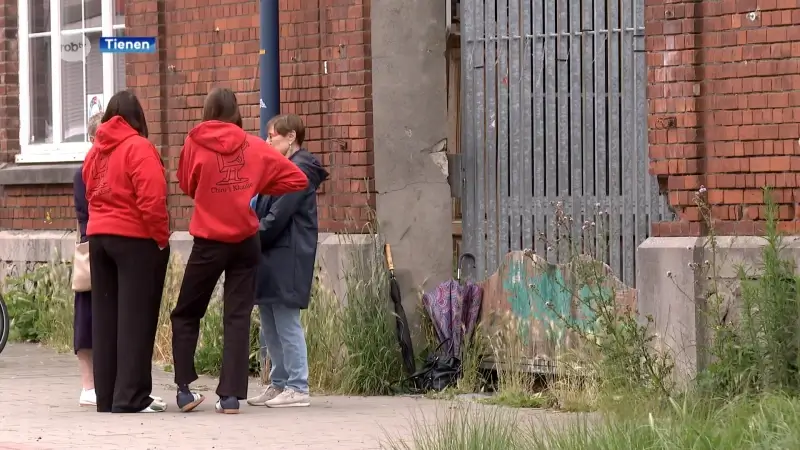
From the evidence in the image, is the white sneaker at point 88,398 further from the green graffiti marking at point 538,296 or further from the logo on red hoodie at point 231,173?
the green graffiti marking at point 538,296

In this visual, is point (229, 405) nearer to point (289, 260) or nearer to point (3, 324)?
point (289, 260)

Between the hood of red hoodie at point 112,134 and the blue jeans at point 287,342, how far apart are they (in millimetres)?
1311

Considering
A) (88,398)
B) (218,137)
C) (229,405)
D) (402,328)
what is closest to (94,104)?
(402,328)

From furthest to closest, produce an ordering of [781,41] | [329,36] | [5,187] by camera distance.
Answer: [5,187]
[329,36]
[781,41]

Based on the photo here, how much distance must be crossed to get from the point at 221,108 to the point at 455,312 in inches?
88.5

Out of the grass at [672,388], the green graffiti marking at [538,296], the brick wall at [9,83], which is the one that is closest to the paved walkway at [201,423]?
the grass at [672,388]

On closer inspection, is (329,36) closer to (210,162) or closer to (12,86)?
(210,162)

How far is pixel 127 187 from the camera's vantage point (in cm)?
908

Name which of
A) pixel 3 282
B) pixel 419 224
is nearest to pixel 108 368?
pixel 419 224

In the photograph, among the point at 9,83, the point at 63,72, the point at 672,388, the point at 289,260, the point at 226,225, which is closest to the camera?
the point at 672,388

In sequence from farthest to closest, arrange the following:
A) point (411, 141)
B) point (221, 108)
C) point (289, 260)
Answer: point (411, 141) → point (289, 260) → point (221, 108)

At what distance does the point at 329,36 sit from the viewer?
10.9m

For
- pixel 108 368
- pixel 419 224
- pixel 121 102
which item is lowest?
pixel 108 368

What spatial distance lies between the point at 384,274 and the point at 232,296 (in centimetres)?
160
